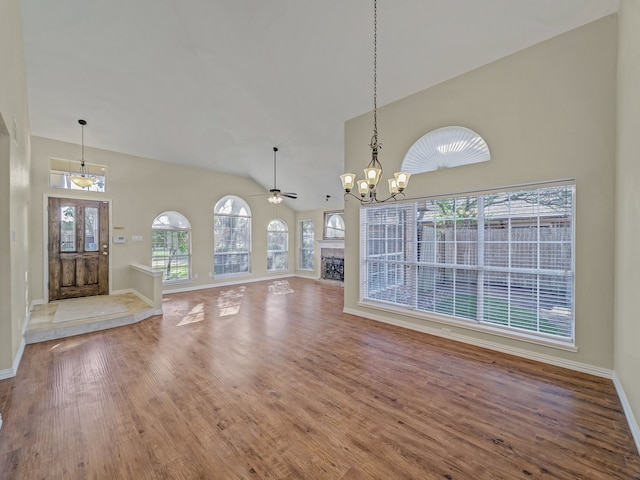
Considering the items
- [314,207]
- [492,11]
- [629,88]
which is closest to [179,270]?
[314,207]

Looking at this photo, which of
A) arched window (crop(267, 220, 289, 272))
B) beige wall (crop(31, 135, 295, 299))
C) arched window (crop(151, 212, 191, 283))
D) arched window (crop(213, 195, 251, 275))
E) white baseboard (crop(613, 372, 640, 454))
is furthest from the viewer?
arched window (crop(267, 220, 289, 272))

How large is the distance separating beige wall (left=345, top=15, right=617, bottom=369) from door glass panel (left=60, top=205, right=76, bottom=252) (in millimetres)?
7642

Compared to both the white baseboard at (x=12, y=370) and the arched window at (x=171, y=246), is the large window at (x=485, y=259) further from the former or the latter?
the arched window at (x=171, y=246)

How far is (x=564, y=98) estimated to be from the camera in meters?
3.11

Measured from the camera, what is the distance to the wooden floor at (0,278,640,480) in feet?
5.91

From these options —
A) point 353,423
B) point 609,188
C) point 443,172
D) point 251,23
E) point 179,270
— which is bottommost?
point 353,423

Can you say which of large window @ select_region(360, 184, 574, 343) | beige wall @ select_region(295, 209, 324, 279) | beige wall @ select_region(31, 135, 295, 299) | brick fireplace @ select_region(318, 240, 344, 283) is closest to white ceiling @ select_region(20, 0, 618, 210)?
beige wall @ select_region(31, 135, 295, 299)

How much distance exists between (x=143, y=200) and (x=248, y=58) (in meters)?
4.73

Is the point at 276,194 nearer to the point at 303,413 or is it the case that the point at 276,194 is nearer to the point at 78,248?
the point at 78,248

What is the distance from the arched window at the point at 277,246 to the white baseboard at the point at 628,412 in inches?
334

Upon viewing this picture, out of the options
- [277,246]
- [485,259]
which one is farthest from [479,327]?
[277,246]

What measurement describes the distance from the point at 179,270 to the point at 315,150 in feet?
16.3

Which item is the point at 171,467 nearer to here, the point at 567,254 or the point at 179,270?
the point at 567,254

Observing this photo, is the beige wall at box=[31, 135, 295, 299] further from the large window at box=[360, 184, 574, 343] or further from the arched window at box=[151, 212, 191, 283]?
the large window at box=[360, 184, 574, 343]
